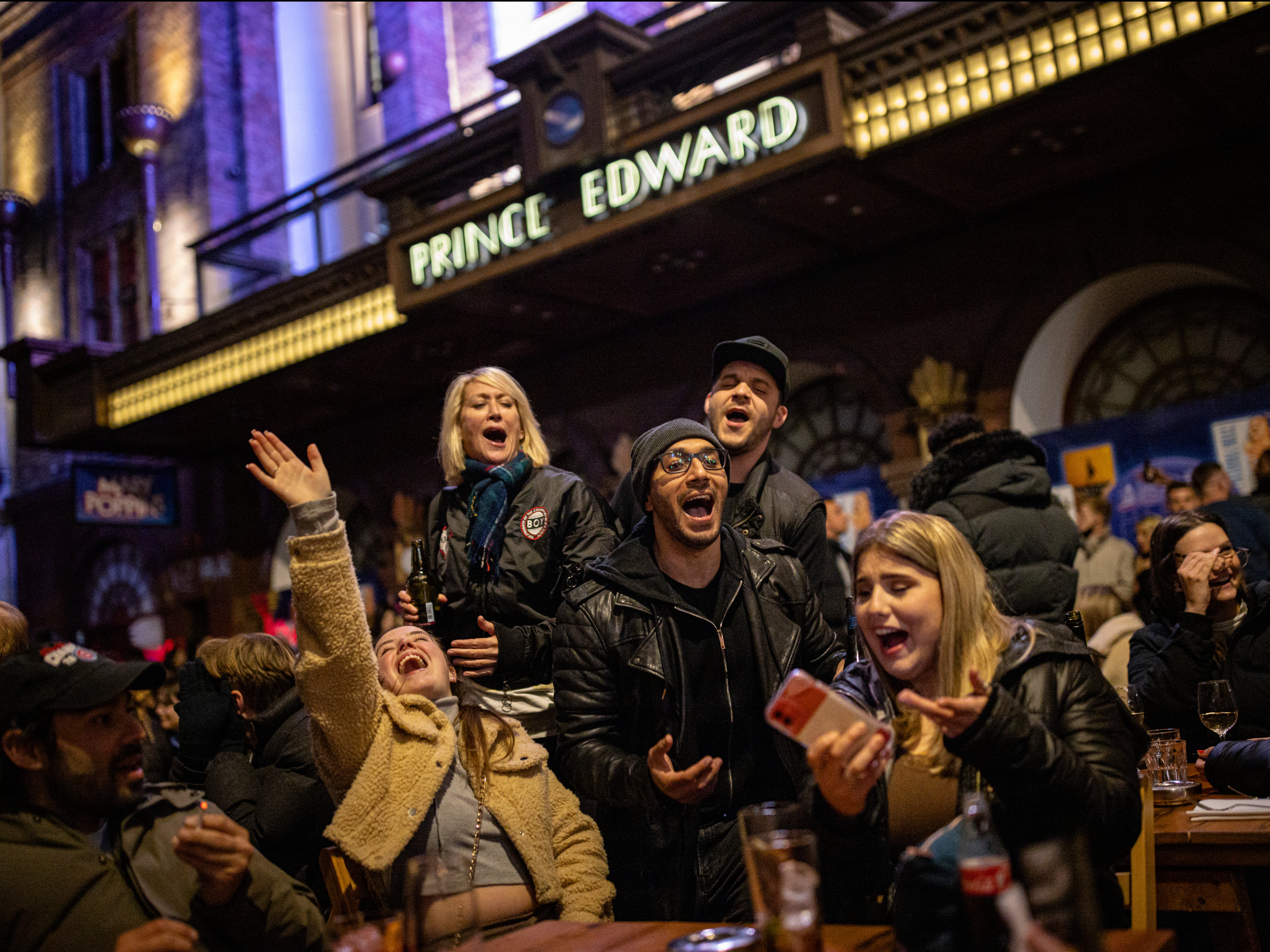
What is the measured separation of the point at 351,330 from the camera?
10.6 m

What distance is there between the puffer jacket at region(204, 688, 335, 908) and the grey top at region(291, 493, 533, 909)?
1.68 ft

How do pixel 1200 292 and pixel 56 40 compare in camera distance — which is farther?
pixel 56 40

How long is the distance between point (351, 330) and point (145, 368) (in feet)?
11.6

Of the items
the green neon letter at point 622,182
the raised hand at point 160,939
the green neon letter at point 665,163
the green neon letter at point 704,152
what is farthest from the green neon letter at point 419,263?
the raised hand at point 160,939

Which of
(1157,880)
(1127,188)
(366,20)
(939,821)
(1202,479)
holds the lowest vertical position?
(1157,880)

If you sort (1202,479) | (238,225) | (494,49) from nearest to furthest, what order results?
Answer: (1202,479) < (238,225) < (494,49)

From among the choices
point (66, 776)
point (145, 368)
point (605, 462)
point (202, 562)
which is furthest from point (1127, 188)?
point (202, 562)

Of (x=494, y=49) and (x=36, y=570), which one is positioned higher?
(x=494, y=49)

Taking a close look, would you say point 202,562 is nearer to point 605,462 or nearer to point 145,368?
point 145,368

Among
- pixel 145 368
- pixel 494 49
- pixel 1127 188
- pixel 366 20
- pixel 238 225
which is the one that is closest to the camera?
pixel 1127 188

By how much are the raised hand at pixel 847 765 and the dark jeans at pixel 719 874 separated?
817mm

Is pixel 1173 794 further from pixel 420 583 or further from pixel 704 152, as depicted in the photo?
pixel 704 152

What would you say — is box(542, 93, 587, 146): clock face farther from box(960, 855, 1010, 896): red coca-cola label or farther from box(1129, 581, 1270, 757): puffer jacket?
box(960, 855, 1010, 896): red coca-cola label

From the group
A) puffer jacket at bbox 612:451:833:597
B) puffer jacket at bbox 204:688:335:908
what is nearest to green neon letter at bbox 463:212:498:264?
puffer jacket at bbox 612:451:833:597
